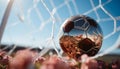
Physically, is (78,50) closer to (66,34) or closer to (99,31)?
(66,34)

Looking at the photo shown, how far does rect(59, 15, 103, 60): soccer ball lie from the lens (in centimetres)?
189

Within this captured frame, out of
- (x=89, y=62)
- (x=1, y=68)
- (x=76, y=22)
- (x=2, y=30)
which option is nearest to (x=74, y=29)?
(x=76, y=22)

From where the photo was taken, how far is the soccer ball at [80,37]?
1.89m

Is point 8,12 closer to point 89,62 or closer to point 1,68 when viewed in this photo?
point 1,68

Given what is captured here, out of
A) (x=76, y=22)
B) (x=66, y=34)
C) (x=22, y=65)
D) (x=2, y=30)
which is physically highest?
(x=76, y=22)

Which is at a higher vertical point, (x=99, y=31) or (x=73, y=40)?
(x=99, y=31)

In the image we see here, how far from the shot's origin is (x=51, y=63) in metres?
0.44

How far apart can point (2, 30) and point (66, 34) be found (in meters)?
0.73

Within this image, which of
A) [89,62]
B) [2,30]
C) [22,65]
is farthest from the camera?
[2,30]

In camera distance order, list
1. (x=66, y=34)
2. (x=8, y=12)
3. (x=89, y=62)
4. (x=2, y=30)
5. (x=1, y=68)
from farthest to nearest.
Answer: (x=1, y=68), (x=66, y=34), (x=8, y=12), (x=2, y=30), (x=89, y=62)

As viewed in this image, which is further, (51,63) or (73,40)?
(73,40)

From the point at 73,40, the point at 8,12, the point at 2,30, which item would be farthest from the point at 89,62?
the point at 73,40

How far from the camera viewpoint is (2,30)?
56.2 inches

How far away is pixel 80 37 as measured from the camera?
200 centimetres
